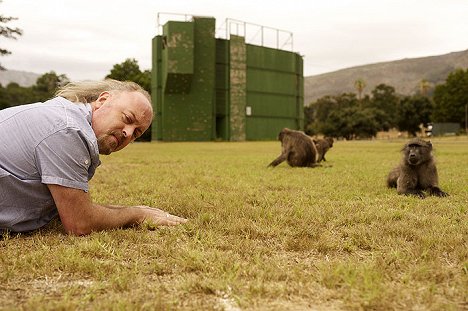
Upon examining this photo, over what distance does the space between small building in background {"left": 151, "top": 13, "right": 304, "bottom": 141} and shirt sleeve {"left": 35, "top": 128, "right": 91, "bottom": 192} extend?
39764mm

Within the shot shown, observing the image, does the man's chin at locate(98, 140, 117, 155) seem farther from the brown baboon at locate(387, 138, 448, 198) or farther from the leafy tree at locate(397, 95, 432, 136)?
the leafy tree at locate(397, 95, 432, 136)

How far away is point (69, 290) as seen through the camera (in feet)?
7.57

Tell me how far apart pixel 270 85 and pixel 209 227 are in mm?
47526

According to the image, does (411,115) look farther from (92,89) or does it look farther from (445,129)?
(92,89)

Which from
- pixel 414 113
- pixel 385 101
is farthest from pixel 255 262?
pixel 385 101

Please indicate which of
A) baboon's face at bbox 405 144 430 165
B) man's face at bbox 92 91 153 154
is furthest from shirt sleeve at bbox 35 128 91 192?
baboon's face at bbox 405 144 430 165

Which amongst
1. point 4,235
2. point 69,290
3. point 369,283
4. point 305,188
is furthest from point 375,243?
point 305,188

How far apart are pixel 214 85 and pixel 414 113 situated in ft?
132

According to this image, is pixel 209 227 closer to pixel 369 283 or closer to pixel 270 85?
pixel 369 283

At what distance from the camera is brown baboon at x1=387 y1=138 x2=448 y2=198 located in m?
6.71

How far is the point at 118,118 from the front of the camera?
3656mm

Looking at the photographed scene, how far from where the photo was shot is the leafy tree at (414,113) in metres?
72.9

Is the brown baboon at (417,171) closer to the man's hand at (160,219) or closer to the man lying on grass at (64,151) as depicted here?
the man's hand at (160,219)

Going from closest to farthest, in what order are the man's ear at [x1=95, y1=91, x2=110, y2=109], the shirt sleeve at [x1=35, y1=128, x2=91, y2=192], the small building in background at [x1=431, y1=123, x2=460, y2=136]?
the shirt sleeve at [x1=35, y1=128, x2=91, y2=192] < the man's ear at [x1=95, y1=91, x2=110, y2=109] < the small building in background at [x1=431, y1=123, x2=460, y2=136]
